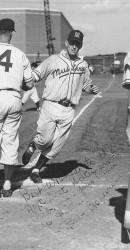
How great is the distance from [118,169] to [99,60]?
11080 cm

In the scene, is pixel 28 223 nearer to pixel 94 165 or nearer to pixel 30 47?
pixel 94 165

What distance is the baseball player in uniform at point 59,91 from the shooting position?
22.4 feet

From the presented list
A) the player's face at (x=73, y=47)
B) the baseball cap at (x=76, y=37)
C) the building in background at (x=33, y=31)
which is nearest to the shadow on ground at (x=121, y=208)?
the player's face at (x=73, y=47)

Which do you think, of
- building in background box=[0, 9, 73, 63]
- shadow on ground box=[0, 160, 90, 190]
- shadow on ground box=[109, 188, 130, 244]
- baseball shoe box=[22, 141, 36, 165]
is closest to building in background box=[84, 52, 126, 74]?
building in background box=[0, 9, 73, 63]

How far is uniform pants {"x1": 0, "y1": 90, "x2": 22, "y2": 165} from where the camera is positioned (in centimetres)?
601

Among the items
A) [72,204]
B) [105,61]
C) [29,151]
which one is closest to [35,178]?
[29,151]

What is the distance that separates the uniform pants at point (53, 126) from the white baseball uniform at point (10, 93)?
0.72 m

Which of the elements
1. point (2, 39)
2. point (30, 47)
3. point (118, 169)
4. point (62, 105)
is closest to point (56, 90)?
point (62, 105)

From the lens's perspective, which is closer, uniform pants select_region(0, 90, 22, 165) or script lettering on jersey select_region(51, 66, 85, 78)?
uniform pants select_region(0, 90, 22, 165)

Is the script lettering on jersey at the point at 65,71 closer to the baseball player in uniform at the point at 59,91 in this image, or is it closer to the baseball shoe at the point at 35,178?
the baseball player in uniform at the point at 59,91

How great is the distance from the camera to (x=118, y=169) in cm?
792

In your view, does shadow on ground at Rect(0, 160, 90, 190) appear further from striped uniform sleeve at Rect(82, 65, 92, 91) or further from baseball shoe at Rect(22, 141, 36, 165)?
striped uniform sleeve at Rect(82, 65, 92, 91)

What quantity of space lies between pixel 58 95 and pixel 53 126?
413mm

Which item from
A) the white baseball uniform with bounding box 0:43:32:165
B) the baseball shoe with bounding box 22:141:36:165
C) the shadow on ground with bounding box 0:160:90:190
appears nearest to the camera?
the white baseball uniform with bounding box 0:43:32:165
